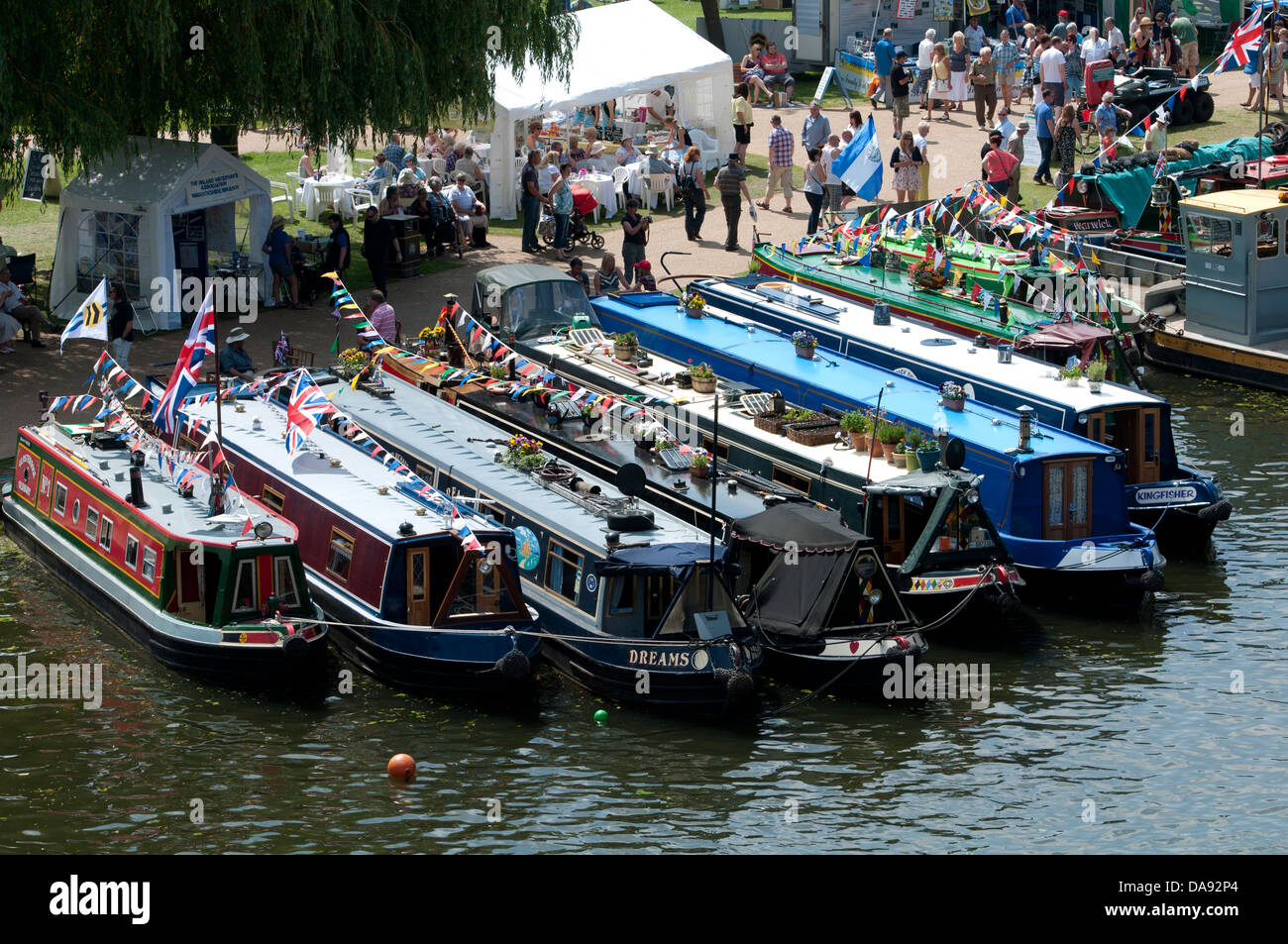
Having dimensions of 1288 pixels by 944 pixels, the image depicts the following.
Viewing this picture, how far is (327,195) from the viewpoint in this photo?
37.4m

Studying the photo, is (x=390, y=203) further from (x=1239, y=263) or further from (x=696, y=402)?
(x=1239, y=263)

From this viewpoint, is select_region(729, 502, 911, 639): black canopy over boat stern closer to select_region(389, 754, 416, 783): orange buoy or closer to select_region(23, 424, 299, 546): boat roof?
select_region(389, 754, 416, 783): orange buoy

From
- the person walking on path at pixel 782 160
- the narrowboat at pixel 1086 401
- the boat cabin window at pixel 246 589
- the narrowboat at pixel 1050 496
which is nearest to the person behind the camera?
the boat cabin window at pixel 246 589

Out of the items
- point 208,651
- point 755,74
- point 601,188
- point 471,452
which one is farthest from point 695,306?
point 755,74

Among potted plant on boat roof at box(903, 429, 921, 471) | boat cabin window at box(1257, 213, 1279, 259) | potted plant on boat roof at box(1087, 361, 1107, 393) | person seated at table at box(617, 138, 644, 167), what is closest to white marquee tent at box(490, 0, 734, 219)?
person seated at table at box(617, 138, 644, 167)

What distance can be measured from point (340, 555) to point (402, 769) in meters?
3.63

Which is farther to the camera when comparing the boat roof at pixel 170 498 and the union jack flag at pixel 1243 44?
the union jack flag at pixel 1243 44

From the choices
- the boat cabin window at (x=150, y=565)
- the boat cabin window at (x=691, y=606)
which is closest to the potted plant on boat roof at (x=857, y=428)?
the boat cabin window at (x=691, y=606)

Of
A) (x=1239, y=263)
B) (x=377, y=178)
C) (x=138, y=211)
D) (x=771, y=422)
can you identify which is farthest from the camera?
(x=377, y=178)

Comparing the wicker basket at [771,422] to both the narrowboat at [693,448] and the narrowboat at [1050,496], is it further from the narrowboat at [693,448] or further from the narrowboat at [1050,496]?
the narrowboat at [1050,496]

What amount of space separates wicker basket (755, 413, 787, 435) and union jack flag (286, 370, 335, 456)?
18.3ft

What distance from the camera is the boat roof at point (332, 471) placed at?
1892 cm

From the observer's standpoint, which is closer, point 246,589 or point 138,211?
point 246,589

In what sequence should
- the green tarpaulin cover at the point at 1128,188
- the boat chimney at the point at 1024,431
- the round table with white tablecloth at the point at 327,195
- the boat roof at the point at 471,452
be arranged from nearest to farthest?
the boat roof at the point at 471,452
the boat chimney at the point at 1024,431
the green tarpaulin cover at the point at 1128,188
the round table with white tablecloth at the point at 327,195
